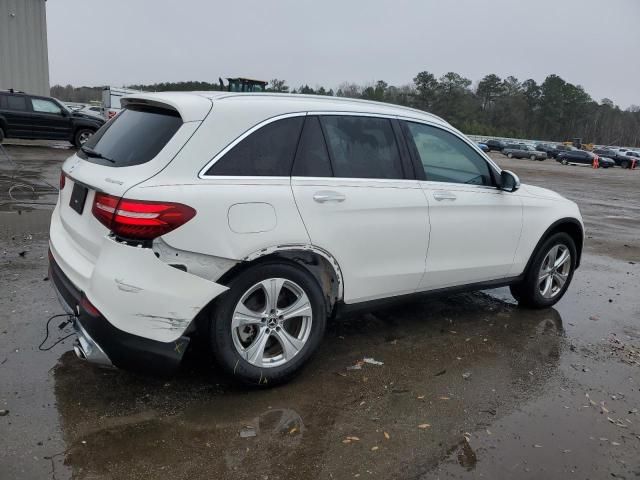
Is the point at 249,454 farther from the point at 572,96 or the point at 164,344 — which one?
the point at 572,96

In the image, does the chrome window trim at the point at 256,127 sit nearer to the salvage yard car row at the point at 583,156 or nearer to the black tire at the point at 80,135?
the black tire at the point at 80,135

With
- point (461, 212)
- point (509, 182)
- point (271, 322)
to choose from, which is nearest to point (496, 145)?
point (509, 182)

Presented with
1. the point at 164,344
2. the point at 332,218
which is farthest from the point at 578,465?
the point at 164,344

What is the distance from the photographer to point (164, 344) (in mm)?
2975

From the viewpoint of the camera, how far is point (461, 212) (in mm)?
4309

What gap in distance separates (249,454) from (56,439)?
100cm

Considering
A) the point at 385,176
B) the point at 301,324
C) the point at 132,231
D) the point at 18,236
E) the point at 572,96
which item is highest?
the point at 572,96

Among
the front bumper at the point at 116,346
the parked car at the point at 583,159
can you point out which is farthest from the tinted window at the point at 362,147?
the parked car at the point at 583,159

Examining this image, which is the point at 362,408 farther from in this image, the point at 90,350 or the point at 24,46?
the point at 24,46

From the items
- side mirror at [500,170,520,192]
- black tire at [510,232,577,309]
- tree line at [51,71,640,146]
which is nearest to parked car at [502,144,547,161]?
tree line at [51,71,640,146]

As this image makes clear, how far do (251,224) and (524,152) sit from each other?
5940 centimetres

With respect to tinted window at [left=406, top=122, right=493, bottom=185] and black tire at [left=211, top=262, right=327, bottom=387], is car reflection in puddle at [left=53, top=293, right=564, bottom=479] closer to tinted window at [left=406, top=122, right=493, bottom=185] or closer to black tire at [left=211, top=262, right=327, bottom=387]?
black tire at [left=211, top=262, right=327, bottom=387]

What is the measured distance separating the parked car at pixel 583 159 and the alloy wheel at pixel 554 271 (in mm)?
52232

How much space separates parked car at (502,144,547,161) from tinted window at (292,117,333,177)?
58.3 m
